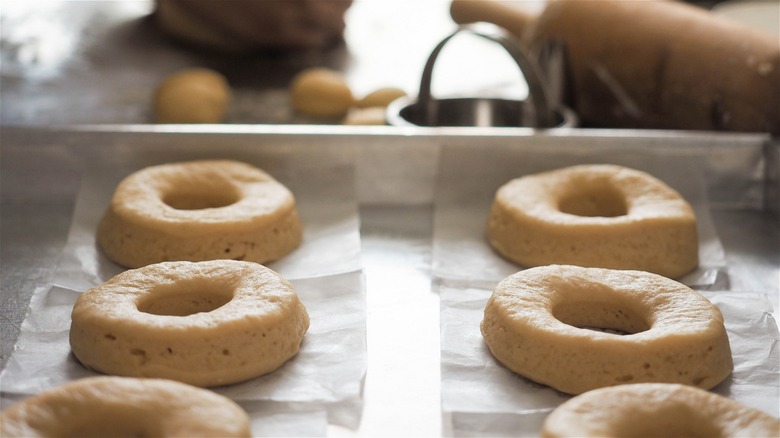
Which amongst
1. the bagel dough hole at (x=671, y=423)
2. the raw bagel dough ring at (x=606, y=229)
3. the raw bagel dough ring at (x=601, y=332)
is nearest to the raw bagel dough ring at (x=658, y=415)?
the bagel dough hole at (x=671, y=423)

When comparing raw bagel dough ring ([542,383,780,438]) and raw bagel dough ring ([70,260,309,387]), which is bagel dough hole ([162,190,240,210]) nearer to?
raw bagel dough ring ([70,260,309,387])

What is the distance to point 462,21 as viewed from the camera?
3527 millimetres

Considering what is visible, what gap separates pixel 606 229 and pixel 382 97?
4.42ft

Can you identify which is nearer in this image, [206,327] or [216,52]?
[206,327]

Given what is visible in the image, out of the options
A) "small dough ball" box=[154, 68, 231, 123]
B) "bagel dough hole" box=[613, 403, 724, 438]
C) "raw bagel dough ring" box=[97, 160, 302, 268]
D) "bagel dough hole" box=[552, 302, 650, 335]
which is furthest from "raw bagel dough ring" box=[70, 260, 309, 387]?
"small dough ball" box=[154, 68, 231, 123]

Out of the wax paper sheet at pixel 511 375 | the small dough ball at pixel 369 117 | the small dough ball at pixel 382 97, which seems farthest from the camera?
the small dough ball at pixel 382 97

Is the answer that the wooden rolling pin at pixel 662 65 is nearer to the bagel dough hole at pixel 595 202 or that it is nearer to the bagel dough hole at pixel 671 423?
the bagel dough hole at pixel 595 202

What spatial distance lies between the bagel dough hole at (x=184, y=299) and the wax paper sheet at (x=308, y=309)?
188 millimetres

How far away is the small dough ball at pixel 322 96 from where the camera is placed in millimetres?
3420

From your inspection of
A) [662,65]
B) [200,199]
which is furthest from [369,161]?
[662,65]

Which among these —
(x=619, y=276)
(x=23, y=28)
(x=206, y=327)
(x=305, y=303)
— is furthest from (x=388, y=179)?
(x=23, y=28)

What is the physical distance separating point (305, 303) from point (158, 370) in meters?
0.44

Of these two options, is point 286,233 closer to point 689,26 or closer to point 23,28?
point 689,26

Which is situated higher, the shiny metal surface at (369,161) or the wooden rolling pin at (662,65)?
the wooden rolling pin at (662,65)
